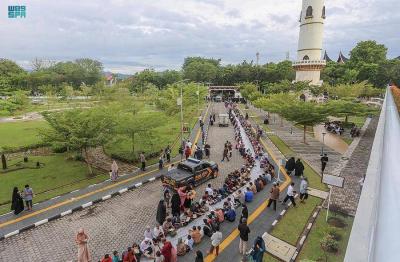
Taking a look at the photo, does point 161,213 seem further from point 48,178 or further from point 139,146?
point 139,146

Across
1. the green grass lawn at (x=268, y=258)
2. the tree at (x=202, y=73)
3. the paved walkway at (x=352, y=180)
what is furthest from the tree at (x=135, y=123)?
the tree at (x=202, y=73)

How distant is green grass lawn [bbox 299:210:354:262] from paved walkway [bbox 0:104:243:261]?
15.0 ft

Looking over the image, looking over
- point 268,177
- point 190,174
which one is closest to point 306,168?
point 268,177

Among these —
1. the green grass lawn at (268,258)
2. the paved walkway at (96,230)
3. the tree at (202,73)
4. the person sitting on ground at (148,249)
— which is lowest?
the paved walkway at (96,230)

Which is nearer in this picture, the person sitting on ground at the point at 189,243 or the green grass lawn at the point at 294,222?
the person sitting on ground at the point at 189,243

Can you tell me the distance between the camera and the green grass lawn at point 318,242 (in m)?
10.5

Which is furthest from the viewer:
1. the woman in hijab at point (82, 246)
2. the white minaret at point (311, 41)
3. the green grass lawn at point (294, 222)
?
the white minaret at point (311, 41)

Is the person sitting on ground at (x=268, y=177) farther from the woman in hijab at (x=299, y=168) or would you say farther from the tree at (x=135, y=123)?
the tree at (x=135, y=123)

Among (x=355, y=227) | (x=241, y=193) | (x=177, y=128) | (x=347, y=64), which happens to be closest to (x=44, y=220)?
(x=241, y=193)

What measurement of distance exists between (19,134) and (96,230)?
2490 cm

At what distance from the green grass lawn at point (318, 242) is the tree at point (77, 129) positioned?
13142mm

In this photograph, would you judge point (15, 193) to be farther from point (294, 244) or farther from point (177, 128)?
point (177, 128)

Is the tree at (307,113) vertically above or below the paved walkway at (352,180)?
above

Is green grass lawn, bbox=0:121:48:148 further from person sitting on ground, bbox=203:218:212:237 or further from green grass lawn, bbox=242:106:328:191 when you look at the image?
green grass lawn, bbox=242:106:328:191
